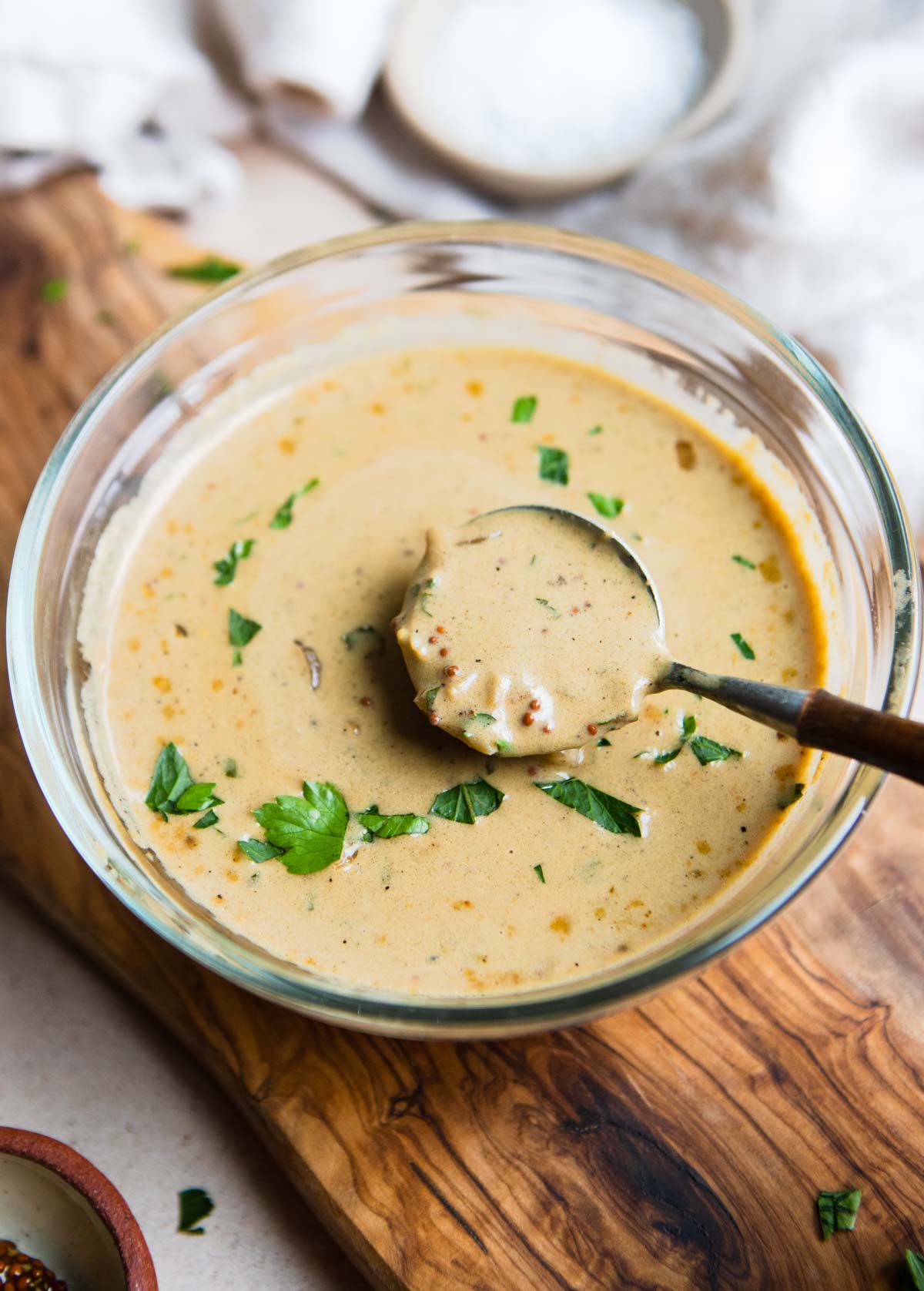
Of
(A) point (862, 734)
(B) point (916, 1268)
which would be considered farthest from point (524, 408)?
(B) point (916, 1268)

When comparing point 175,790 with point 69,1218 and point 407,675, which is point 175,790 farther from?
point 69,1218

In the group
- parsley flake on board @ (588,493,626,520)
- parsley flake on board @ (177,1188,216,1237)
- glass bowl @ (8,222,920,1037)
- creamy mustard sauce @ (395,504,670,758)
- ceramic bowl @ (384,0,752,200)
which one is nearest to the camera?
glass bowl @ (8,222,920,1037)

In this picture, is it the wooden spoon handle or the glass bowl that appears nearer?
the wooden spoon handle

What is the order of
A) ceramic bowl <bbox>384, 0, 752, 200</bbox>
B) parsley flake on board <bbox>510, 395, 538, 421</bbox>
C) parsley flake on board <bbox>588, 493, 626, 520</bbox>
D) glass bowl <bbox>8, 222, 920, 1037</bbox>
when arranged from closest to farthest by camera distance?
1. glass bowl <bbox>8, 222, 920, 1037</bbox>
2. parsley flake on board <bbox>588, 493, 626, 520</bbox>
3. parsley flake on board <bbox>510, 395, 538, 421</bbox>
4. ceramic bowl <bbox>384, 0, 752, 200</bbox>

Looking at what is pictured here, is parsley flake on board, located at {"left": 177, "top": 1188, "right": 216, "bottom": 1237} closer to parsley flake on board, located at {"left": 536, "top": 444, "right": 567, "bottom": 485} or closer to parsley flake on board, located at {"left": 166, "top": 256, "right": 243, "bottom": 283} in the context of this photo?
parsley flake on board, located at {"left": 536, "top": 444, "right": 567, "bottom": 485}

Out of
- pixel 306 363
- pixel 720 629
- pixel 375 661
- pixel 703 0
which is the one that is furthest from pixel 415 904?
pixel 703 0

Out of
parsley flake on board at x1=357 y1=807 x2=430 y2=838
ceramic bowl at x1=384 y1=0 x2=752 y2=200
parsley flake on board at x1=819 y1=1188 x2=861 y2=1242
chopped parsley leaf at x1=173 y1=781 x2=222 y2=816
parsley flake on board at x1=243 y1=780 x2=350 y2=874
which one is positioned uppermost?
ceramic bowl at x1=384 y1=0 x2=752 y2=200

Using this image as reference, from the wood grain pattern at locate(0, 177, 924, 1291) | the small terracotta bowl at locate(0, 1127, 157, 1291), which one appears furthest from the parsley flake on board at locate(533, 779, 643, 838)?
the small terracotta bowl at locate(0, 1127, 157, 1291)
